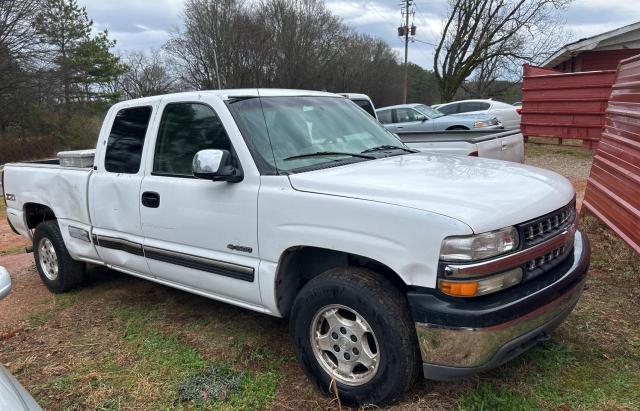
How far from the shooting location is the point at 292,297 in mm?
3324

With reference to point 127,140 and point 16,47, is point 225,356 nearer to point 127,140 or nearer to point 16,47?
point 127,140

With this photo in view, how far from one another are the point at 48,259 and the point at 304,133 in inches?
136

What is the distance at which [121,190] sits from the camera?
Result: 13.5 ft

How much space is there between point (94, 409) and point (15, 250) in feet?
20.2

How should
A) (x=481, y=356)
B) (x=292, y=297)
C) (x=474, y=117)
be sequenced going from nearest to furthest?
(x=481, y=356)
(x=292, y=297)
(x=474, y=117)

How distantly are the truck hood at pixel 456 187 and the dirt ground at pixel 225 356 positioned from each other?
1056 mm

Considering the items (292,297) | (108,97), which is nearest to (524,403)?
(292,297)

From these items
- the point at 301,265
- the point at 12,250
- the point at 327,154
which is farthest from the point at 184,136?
the point at 12,250

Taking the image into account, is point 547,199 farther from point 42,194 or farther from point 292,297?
point 42,194

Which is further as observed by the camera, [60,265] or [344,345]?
[60,265]

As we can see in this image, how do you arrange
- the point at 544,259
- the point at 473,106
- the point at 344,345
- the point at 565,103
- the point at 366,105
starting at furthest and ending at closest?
the point at 473,106
the point at 565,103
the point at 366,105
the point at 344,345
the point at 544,259

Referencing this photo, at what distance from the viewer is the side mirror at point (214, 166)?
3.12 m

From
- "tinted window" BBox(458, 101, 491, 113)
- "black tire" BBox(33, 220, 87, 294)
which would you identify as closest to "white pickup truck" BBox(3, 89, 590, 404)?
"black tire" BBox(33, 220, 87, 294)

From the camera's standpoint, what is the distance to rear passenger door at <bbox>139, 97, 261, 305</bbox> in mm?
3266
